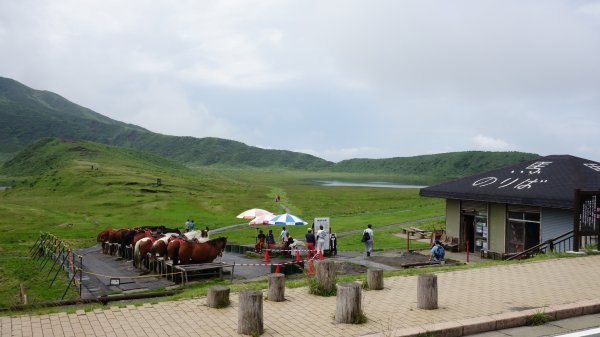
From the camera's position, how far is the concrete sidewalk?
29.7 ft

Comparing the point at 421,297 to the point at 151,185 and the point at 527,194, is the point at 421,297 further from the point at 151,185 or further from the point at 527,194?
the point at 151,185

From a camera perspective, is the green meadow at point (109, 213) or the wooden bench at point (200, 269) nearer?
the wooden bench at point (200, 269)

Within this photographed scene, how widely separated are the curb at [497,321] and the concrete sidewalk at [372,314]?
0.06 ft

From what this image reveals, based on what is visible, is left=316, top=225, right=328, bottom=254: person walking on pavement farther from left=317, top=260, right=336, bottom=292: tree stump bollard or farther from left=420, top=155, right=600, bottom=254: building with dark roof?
left=317, top=260, right=336, bottom=292: tree stump bollard

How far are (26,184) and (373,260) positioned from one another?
8502 centimetres

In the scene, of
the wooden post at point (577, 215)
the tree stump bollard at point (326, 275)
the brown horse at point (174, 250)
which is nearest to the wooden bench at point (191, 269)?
the brown horse at point (174, 250)

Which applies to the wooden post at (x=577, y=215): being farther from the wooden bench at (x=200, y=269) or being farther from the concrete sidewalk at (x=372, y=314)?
the wooden bench at (x=200, y=269)

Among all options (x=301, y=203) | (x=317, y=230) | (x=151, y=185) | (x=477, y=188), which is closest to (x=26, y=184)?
(x=151, y=185)

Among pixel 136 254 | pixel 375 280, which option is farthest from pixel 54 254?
pixel 375 280

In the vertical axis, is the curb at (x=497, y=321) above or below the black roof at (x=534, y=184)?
below

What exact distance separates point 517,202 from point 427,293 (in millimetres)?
14591

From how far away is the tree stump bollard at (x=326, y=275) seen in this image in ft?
39.1

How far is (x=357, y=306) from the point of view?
9.43 metres

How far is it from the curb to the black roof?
1161 cm
